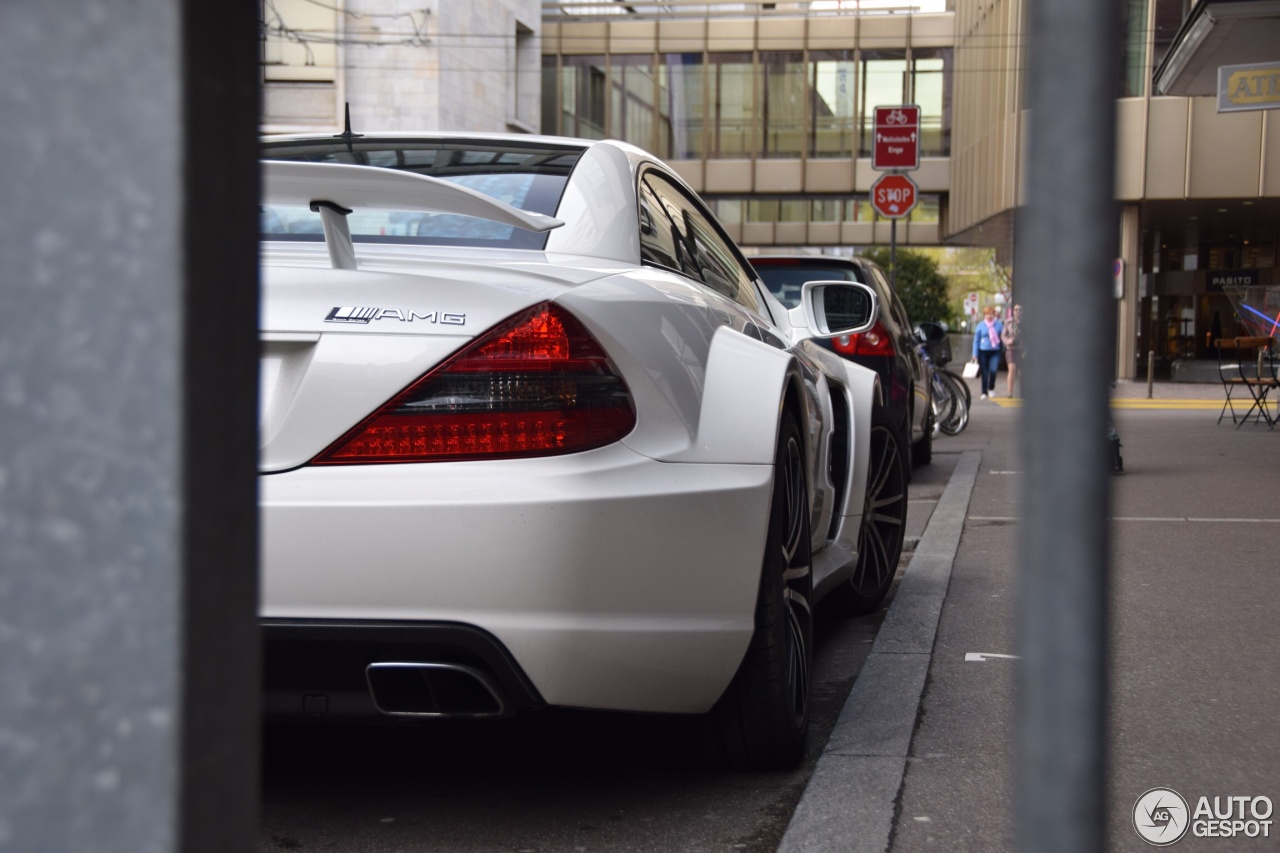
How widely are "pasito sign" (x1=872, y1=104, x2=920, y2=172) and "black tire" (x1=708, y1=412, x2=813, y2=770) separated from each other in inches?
508

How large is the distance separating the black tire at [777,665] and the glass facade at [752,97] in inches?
1462

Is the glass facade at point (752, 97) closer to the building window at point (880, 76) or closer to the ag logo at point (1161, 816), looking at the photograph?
the building window at point (880, 76)

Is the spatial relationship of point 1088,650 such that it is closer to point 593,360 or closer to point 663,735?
point 593,360

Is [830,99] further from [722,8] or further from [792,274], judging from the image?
[792,274]

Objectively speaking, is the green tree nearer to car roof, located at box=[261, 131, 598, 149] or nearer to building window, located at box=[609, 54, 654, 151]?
building window, located at box=[609, 54, 654, 151]

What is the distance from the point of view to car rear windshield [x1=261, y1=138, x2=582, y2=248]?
3.30 metres

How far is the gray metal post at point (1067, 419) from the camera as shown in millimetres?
751

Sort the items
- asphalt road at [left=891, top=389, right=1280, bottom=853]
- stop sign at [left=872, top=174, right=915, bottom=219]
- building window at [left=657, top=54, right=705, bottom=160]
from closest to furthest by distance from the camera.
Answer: asphalt road at [left=891, top=389, right=1280, bottom=853] → stop sign at [left=872, top=174, right=915, bottom=219] → building window at [left=657, top=54, right=705, bottom=160]

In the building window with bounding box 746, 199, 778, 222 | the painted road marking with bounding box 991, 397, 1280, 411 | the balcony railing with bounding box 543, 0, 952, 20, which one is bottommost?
the painted road marking with bounding box 991, 397, 1280, 411

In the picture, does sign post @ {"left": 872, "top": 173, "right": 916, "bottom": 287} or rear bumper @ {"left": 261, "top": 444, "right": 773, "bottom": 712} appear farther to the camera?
sign post @ {"left": 872, "top": 173, "right": 916, "bottom": 287}

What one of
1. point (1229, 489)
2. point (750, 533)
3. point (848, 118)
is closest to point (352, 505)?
point (750, 533)

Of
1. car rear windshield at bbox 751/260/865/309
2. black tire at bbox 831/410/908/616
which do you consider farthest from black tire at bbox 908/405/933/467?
black tire at bbox 831/410/908/616

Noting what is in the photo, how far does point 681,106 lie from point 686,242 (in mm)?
38095

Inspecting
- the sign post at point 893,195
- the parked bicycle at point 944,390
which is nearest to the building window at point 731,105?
the sign post at point 893,195
